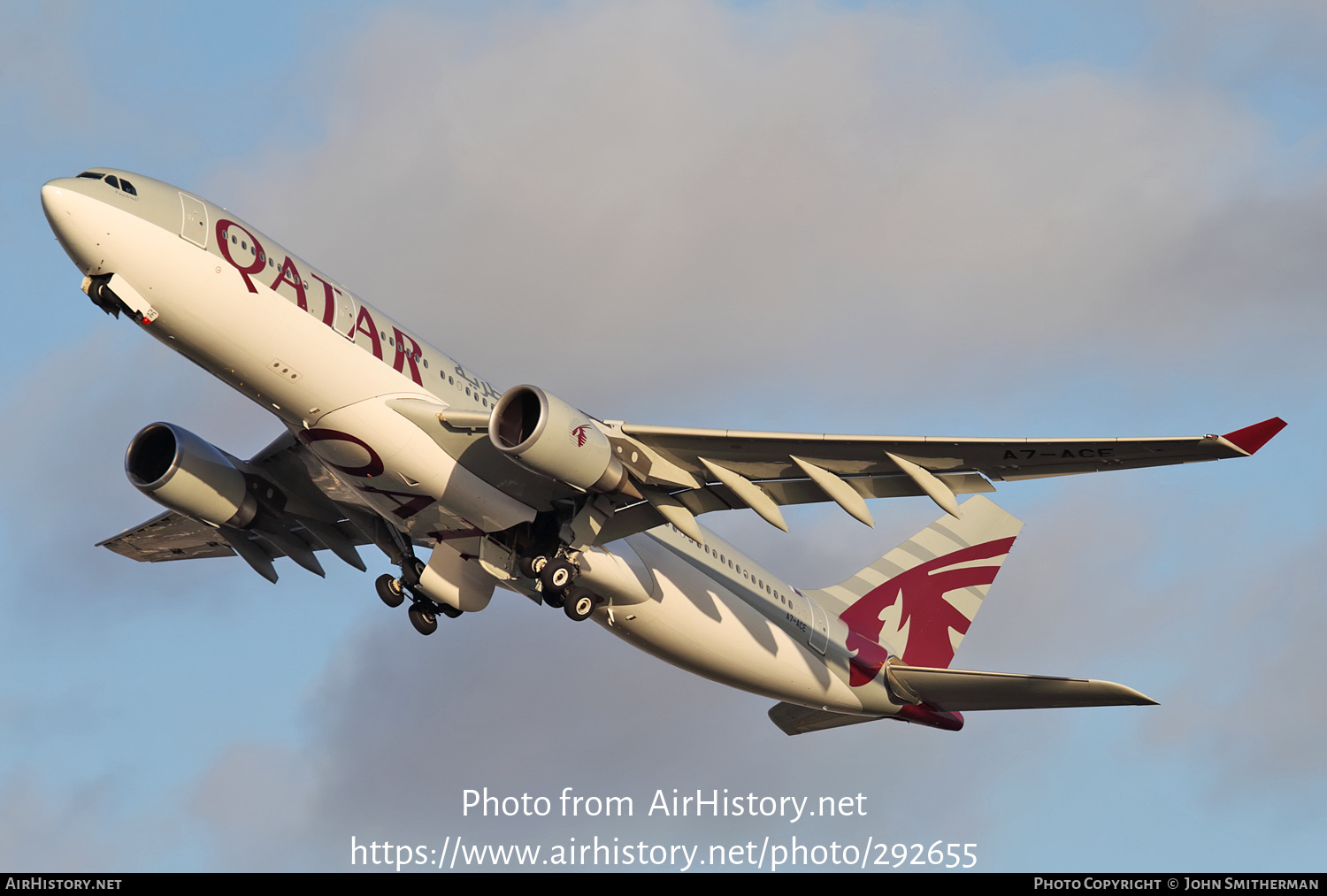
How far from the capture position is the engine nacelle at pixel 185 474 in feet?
91.9

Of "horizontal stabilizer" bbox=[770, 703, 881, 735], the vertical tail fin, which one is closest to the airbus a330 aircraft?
"horizontal stabilizer" bbox=[770, 703, 881, 735]

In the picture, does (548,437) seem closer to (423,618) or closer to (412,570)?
(412,570)

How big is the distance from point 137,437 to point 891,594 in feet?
56.2

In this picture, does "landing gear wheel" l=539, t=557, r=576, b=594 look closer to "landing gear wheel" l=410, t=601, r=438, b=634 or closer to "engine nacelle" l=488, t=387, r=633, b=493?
"engine nacelle" l=488, t=387, r=633, b=493

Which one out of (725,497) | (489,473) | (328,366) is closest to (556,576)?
(489,473)

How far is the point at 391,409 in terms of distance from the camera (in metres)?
24.0

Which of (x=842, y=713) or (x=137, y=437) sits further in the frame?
(x=842, y=713)

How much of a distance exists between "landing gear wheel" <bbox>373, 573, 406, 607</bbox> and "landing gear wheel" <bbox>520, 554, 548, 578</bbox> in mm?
3895

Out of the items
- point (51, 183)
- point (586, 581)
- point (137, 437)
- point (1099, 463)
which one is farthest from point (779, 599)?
point (51, 183)

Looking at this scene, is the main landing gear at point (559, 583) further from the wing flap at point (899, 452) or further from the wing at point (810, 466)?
the wing flap at point (899, 452)

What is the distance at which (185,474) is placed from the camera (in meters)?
28.1

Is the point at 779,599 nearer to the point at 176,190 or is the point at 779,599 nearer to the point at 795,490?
the point at 795,490

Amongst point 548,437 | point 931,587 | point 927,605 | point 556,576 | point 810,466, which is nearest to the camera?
point 548,437

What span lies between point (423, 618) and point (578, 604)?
4.56 meters
